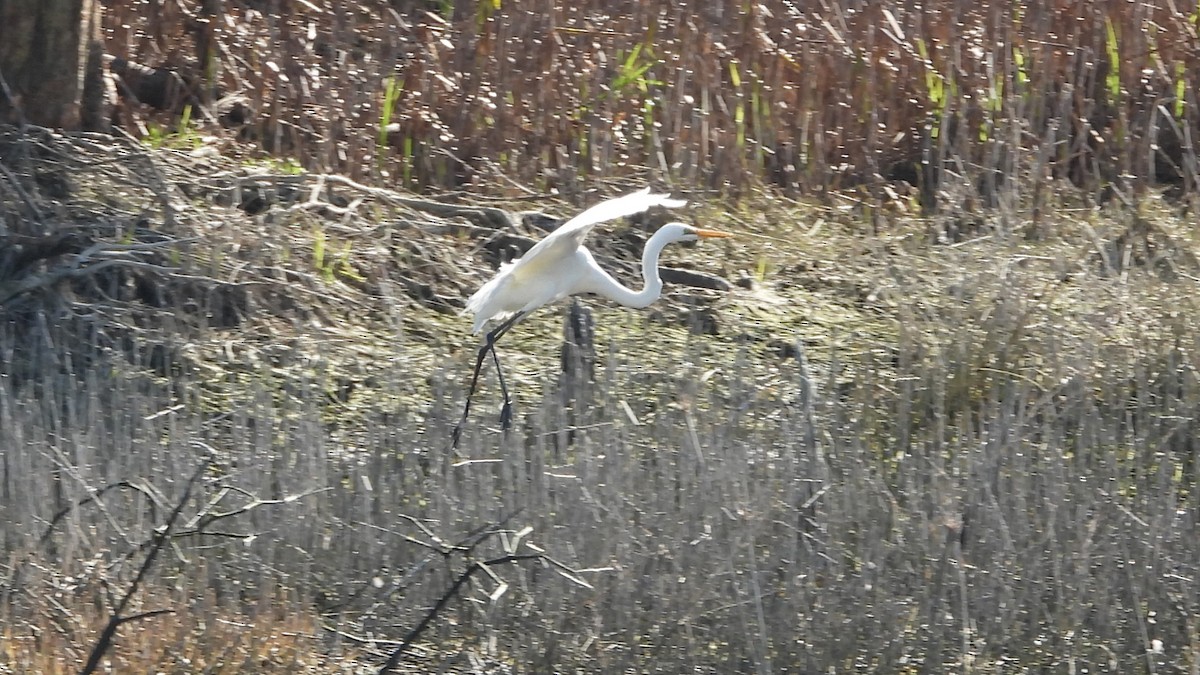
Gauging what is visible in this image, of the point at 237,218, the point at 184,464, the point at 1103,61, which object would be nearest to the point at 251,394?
the point at 184,464

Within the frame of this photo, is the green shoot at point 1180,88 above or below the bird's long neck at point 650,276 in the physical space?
above

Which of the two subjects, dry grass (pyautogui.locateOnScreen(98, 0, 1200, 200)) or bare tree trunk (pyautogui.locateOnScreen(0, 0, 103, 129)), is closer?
bare tree trunk (pyautogui.locateOnScreen(0, 0, 103, 129))

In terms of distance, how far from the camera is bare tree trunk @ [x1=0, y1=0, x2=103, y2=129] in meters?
5.96

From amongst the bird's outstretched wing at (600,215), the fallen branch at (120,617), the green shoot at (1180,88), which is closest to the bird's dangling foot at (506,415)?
the bird's outstretched wing at (600,215)

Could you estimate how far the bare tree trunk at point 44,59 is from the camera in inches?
235

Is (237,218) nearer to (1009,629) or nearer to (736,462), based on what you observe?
(736,462)

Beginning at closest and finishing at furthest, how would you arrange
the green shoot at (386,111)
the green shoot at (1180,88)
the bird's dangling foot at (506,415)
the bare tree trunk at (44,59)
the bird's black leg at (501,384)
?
1. the bird's black leg at (501,384)
2. the bird's dangling foot at (506,415)
3. the bare tree trunk at (44,59)
4. the green shoot at (386,111)
5. the green shoot at (1180,88)

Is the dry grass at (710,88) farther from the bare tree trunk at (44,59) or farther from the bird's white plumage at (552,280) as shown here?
the bird's white plumage at (552,280)

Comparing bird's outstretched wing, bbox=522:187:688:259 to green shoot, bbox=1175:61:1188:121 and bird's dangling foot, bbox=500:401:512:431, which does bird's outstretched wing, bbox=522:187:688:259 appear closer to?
bird's dangling foot, bbox=500:401:512:431

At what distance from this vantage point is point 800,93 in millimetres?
7367

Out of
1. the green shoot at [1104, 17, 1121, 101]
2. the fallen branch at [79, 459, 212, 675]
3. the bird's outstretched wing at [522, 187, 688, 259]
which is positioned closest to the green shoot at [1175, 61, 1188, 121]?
the green shoot at [1104, 17, 1121, 101]

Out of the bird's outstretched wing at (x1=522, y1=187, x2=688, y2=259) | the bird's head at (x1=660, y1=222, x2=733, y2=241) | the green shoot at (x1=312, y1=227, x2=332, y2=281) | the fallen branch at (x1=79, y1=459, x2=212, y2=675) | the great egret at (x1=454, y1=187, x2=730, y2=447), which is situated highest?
the bird's outstretched wing at (x1=522, y1=187, x2=688, y2=259)

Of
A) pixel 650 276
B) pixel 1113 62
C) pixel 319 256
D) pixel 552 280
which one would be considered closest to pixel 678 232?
pixel 650 276

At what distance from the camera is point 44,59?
6055mm
